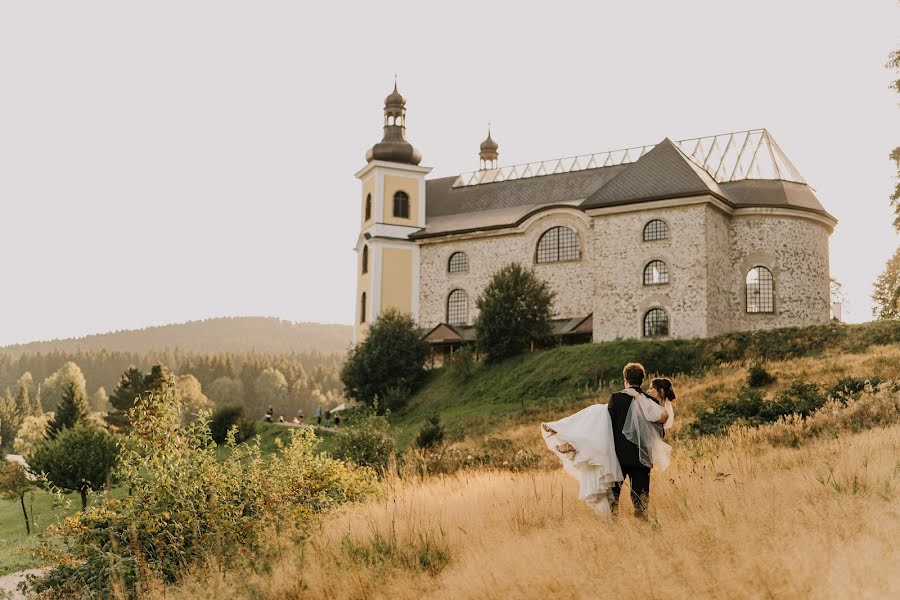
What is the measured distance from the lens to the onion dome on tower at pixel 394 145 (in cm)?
4591

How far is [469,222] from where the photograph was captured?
43.7 m

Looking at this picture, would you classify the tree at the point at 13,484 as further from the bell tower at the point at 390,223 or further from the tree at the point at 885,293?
the tree at the point at 885,293

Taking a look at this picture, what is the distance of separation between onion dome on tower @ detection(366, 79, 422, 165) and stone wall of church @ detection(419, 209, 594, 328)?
5.19m

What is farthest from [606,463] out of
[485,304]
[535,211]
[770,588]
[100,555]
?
[535,211]

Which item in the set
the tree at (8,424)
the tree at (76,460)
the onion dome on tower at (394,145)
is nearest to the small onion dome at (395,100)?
the onion dome on tower at (394,145)

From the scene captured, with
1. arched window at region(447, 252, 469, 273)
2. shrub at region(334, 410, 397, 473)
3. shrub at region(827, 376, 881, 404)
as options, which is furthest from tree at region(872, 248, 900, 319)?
shrub at region(334, 410, 397, 473)

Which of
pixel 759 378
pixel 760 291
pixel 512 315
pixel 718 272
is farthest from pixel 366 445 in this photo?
pixel 760 291

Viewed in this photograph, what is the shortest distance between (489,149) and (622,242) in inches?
905

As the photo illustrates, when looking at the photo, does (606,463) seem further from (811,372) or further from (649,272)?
(649,272)

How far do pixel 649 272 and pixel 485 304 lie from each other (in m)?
6.75

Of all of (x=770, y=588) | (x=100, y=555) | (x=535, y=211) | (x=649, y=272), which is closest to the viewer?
(x=770, y=588)

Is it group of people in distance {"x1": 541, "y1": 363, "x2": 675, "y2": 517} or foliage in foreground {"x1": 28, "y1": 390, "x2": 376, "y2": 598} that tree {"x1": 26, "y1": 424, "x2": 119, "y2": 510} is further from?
group of people in distance {"x1": 541, "y1": 363, "x2": 675, "y2": 517}

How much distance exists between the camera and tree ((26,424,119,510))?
26.7 meters

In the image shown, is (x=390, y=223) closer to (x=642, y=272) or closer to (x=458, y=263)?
(x=458, y=263)
